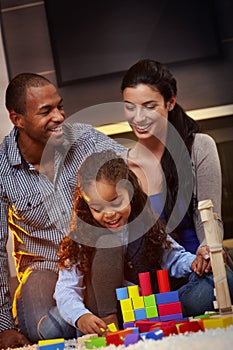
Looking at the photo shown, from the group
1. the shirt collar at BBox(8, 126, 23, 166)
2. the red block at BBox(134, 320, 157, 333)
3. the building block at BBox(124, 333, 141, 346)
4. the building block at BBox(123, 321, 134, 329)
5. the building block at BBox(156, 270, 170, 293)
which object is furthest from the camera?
the shirt collar at BBox(8, 126, 23, 166)

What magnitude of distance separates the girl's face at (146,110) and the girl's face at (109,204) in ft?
0.61

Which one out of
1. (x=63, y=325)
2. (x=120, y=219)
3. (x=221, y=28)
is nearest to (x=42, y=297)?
(x=63, y=325)

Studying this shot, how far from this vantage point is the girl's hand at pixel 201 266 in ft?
6.40

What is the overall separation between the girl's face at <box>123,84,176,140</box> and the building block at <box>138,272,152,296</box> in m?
0.39

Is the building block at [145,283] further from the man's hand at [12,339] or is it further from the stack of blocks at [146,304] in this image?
the man's hand at [12,339]

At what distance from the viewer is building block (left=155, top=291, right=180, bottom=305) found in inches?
75.5

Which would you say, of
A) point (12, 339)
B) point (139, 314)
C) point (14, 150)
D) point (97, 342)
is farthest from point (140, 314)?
point (14, 150)

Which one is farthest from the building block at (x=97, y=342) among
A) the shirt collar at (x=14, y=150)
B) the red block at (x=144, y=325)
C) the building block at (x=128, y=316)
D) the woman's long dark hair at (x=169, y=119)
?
the shirt collar at (x=14, y=150)

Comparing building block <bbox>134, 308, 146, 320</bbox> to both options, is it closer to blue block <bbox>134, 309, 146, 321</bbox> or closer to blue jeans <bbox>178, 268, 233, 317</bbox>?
blue block <bbox>134, 309, 146, 321</bbox>

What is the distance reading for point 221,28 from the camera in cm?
213

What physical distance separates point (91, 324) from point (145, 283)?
18 cm

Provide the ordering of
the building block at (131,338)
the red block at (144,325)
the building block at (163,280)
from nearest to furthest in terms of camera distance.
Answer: the building block at (131,338) → the red block at (144,325) → the building block at (163,280)

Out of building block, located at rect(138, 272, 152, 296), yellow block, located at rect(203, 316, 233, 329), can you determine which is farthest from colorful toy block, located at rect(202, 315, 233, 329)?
building block, located at rect(138, 272, 152, 296)

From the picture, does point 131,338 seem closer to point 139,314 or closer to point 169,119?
point 139,314
